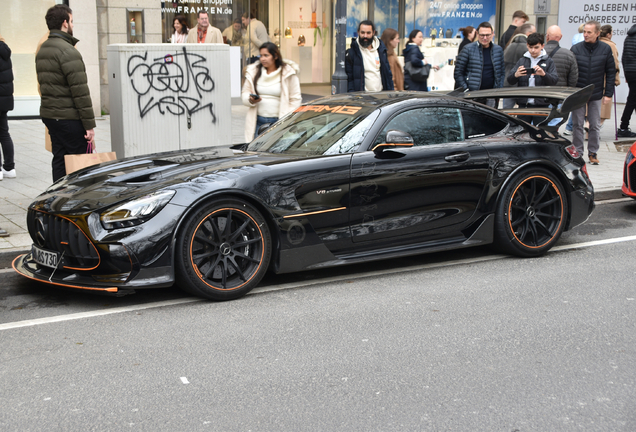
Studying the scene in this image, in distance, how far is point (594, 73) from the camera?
11.7 metres

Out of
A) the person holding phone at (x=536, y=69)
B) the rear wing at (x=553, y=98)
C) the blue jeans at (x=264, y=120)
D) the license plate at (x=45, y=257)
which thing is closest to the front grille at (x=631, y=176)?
the rear wing at (x=553, y=98)

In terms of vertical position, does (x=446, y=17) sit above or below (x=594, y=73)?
above

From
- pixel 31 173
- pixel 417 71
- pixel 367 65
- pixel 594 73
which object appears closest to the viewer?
pixel 31 173

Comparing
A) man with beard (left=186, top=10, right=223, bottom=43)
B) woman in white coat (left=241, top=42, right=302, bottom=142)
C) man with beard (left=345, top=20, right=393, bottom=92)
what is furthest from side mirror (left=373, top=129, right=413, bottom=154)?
man with beard (left=186, top=10, right=223, bottom=43)

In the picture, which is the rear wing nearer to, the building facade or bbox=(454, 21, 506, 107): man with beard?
bbox=(454, 21, 506, 107): man with beard

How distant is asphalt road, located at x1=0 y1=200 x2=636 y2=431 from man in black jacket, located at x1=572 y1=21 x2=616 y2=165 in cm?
574

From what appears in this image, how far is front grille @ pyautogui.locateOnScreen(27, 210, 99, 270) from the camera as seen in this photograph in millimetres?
4938

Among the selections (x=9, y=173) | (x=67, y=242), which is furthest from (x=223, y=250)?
(x=9, y=173)

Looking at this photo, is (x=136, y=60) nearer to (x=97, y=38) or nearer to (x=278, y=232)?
(x=278, y=232)

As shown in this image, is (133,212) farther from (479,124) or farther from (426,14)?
(426,14)

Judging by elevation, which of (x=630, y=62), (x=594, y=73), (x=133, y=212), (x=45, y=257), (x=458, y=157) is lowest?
(x=45, y=257)

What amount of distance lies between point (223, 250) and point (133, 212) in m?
0.67

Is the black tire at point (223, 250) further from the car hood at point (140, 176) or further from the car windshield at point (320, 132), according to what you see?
the car windshield at point (320, 132)

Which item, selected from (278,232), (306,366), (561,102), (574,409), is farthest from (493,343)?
(561,102)
